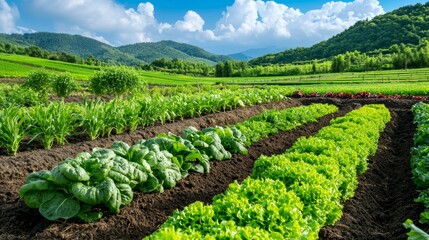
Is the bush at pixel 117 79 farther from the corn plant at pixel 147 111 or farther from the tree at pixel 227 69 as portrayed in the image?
the tree at pixel 227 69

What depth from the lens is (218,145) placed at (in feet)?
24.8

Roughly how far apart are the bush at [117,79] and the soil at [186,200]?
8175 millimetres

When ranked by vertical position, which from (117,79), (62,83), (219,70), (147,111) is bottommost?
(219,70)

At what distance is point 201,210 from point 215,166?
12.7 ft

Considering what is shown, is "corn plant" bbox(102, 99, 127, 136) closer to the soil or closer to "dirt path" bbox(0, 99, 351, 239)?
the soil

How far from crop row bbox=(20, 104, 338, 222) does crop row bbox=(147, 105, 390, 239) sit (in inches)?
49.4

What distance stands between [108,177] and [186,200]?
1.58 metres

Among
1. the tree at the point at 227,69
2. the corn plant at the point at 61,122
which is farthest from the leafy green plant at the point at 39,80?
the tree at the point at 227,69

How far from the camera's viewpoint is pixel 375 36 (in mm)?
128125

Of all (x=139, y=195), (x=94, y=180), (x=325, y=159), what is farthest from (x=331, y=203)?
(x=94, y=180)

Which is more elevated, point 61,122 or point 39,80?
point 39,80

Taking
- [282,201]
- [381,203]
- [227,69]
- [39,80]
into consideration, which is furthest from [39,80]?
[227,69]

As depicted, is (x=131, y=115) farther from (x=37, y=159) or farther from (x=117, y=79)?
(x=117, y=79)

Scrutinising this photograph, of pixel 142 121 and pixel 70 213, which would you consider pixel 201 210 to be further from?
pixel 142 121
